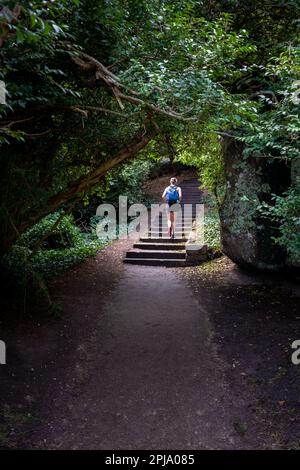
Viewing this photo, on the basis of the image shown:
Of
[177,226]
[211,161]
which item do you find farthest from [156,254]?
[177,226]

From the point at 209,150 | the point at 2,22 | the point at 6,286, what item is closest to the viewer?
the point at 2,22

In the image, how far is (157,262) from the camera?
Answer: 37.0ft

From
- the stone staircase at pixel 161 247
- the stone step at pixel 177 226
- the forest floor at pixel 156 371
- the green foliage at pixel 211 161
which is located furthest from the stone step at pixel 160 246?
Result: the forest floor at pixel 156 371

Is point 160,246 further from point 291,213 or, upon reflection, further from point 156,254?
point 291,213

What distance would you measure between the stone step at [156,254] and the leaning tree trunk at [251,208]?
8.01ft

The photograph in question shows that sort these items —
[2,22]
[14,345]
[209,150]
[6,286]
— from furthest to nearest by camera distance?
1. [209,150]
2. [6,286]
3. [14,345]
4. [2,22]

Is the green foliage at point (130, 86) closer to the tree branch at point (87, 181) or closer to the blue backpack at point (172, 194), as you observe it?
the tree branch at point (87, 181)

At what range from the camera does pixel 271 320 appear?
21.8 ft

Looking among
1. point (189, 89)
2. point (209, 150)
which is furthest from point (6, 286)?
point (209, 150)

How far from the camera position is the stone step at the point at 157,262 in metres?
11.0

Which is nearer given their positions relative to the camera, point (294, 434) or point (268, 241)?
point (294, 434)

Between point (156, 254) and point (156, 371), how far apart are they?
636 cm
